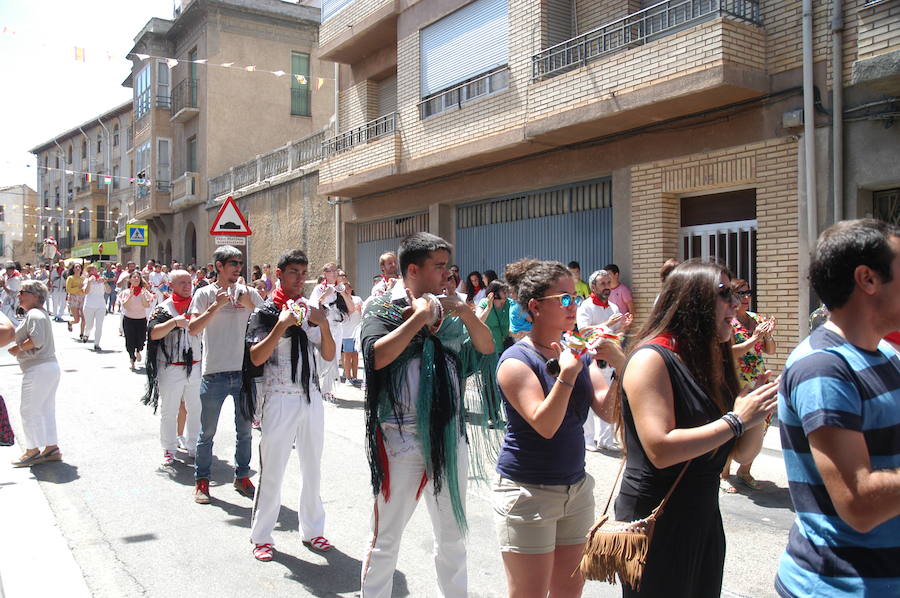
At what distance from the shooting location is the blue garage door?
12719mm

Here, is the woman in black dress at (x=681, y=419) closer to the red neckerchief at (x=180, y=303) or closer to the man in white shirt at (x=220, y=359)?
the man in white shirt at (x=220, y=359)

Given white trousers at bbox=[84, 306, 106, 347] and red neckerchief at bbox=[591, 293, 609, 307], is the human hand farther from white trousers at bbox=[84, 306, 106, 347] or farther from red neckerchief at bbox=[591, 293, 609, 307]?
white trousers at bbox=[84, 306, 106, 347]

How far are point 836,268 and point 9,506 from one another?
6.19 metres

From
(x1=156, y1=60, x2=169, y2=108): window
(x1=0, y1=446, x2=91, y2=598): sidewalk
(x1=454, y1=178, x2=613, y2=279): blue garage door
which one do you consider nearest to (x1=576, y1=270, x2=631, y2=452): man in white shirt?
(x1=454, y1=178, x2=613, y2=279): blue garage door

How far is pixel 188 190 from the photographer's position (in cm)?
3011

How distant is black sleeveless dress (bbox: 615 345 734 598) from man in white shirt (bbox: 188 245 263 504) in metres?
4.05

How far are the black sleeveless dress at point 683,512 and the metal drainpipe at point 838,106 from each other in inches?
304

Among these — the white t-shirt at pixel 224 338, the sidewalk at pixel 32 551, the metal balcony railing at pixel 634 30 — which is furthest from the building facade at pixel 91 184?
the white t-shirt at pixel 224 338

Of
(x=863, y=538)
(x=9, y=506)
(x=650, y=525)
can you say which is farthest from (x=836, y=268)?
(x=9, y=506)

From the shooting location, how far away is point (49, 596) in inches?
166

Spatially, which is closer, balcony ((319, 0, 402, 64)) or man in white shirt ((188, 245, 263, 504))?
man in white shirt ((188, 245, 263, 504))

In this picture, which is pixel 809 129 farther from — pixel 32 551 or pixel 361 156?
pixel 361 156

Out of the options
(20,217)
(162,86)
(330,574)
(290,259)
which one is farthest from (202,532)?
(20,217)

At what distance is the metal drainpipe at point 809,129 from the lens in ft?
30.2
